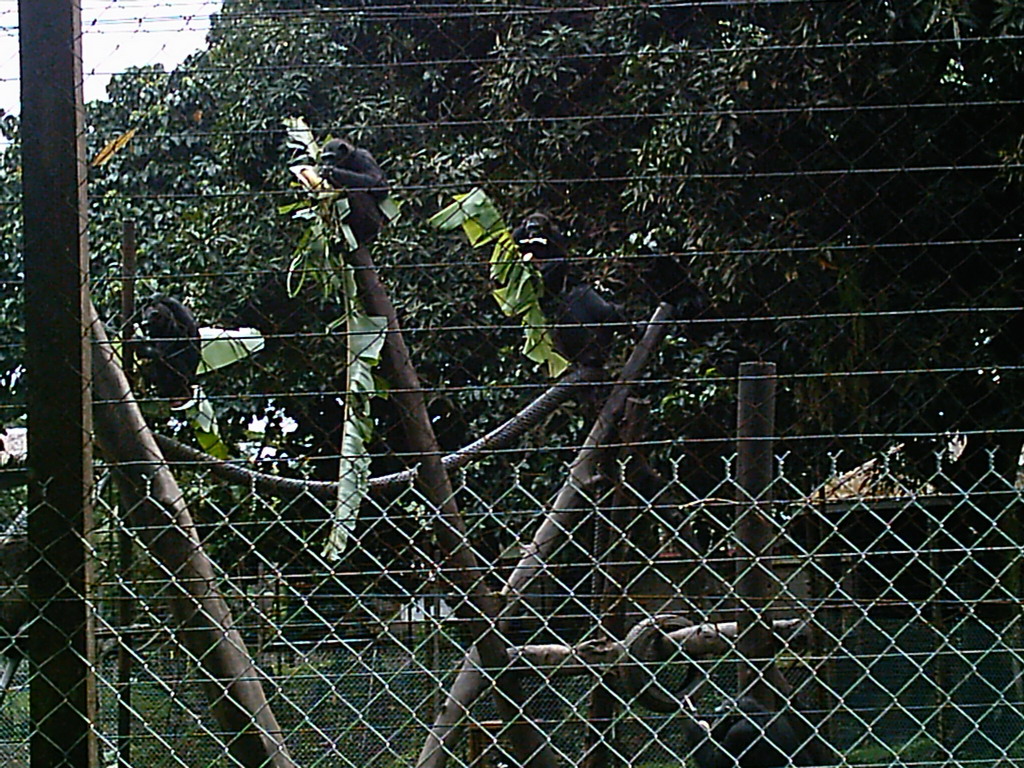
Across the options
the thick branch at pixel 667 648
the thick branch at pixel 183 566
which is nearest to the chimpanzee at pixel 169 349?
the thick branch at pixel 183 566

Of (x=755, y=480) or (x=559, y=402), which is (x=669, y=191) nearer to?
(x=559, y=402)

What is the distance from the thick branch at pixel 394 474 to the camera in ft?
6.22

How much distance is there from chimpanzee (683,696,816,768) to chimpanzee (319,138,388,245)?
3.43 ft

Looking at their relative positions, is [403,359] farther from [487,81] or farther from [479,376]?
[487,81]

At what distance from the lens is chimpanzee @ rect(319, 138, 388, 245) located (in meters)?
2.08

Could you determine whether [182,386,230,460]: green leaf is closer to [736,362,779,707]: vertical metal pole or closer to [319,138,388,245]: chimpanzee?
[319,138,388,245]: chimpanzee

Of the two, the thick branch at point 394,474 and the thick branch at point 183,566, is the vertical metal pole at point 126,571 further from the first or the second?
the thick branch at point 394,474

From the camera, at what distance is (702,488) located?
305 centimetres

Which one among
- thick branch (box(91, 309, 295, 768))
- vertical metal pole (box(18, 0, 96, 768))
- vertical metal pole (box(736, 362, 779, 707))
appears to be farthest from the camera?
vertical metal pole (box(736, 362, 779, 707))

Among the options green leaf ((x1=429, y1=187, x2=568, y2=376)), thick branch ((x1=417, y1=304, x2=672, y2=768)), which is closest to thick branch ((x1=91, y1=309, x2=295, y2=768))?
thick branch ((x1=417, y1=304, x2=672, y2=768))

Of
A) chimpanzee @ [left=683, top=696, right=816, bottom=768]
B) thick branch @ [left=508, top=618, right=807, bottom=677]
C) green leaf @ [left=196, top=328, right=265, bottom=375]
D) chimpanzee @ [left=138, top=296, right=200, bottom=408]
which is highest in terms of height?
green leaf @ [left=196, top=328, right=265, bottom=375]

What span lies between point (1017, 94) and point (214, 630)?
6.53 ft

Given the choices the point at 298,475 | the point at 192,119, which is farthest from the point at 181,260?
the point at 298,475

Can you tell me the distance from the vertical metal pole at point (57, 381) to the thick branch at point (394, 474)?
380 millimetres
